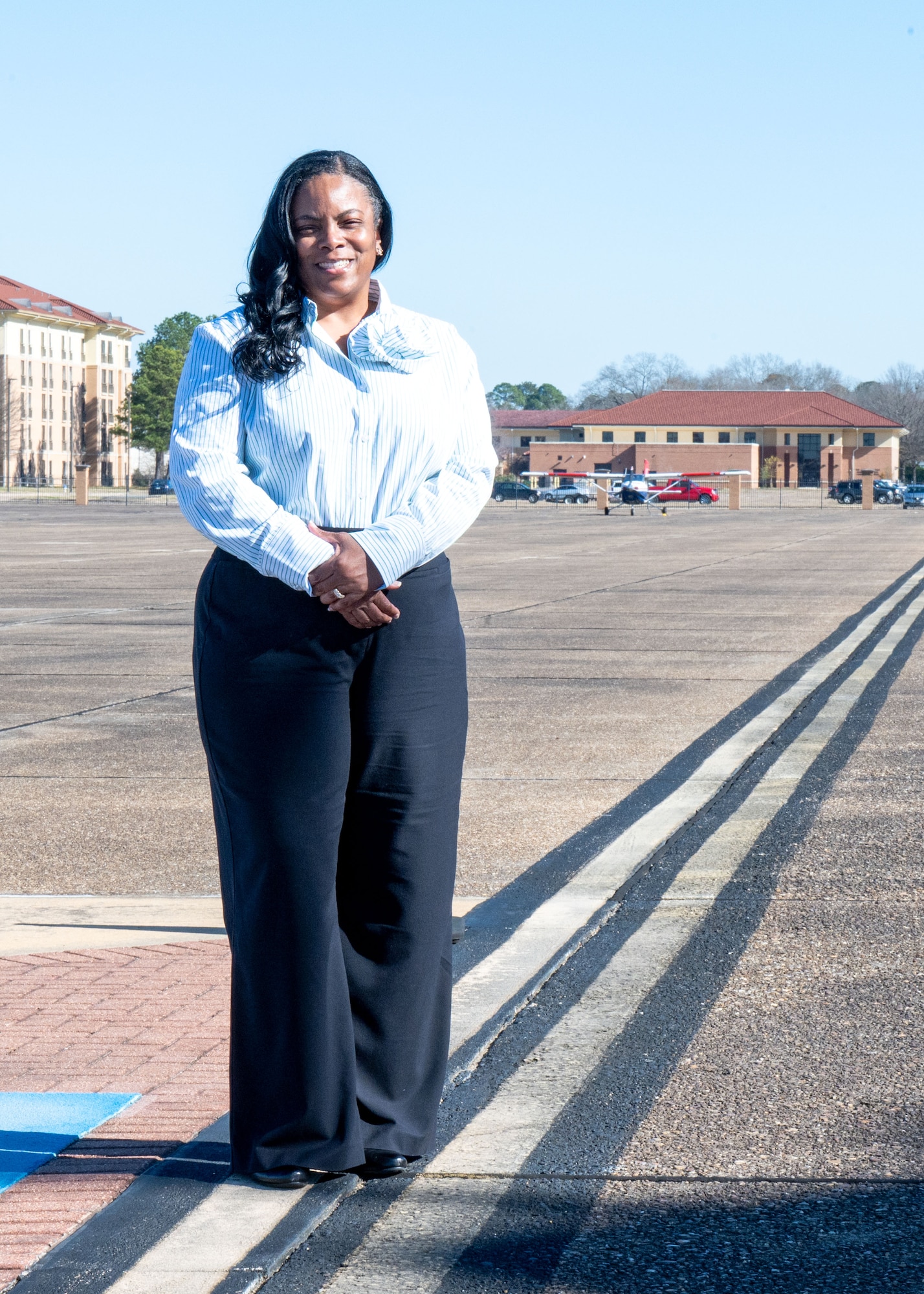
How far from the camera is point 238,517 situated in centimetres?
310

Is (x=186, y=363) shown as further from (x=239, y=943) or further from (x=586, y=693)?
(x=586, y=693)

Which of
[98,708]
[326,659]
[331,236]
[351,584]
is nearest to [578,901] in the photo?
[326,659]

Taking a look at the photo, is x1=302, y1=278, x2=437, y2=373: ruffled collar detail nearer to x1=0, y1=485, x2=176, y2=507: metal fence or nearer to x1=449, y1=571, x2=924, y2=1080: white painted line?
x1=449, y1=571, x2=924, y2=1080: white painted line

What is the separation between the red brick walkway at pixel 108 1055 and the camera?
3229 mm

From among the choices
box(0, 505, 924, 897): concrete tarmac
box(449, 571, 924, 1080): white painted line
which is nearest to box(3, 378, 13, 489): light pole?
box(0, 505, 924, 897): concrete tarmac

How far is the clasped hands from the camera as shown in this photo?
3.08 meters

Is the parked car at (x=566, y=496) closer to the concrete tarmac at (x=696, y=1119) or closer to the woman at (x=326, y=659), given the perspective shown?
the concrete tarmac at (x=696, y=1119)

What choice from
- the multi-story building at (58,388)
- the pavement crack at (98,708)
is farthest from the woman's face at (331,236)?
the multi-story building at (58,388)

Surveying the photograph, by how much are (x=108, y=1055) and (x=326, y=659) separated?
149 centimetres

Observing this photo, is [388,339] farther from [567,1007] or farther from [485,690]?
[485,690]

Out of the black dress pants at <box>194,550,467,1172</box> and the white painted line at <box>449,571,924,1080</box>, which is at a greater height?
the black dress pants at <box>194,550,467,1172</box>

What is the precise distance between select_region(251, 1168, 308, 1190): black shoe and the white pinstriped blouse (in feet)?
3.69

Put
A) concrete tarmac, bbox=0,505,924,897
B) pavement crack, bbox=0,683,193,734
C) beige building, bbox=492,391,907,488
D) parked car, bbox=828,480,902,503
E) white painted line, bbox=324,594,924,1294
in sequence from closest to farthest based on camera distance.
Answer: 1. white painted line, bbox=324,594,924,1294
2. concrete tarmac, bbox=0,505,924,897
3. pavement crack, bbox=0,683,193,734
4. parked car, bbox=828,480,902,503
5. beige building, bbox=492,391,907,488

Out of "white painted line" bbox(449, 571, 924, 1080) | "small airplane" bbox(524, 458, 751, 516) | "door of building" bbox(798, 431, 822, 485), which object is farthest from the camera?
"door of building" bbox(798, 431, 822, 485)
